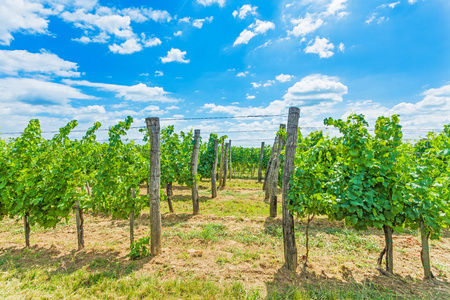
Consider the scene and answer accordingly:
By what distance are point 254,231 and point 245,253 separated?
1.62 m

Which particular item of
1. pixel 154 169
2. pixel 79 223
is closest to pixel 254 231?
pixel 154 169

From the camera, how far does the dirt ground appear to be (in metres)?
4.33

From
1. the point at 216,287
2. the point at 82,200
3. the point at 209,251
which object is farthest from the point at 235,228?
the point at 82,200

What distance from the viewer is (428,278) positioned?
4.42 m

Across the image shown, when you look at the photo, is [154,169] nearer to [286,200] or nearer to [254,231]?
[286,200]

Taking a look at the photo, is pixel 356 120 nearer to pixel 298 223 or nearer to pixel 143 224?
pixel 298 223

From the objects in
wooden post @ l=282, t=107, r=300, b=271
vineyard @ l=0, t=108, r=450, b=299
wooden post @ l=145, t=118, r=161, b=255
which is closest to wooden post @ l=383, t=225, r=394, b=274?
vineyard @ l=0, t=108, r=450, b=299

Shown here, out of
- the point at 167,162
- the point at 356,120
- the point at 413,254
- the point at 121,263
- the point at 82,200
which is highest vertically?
the point at 356,120

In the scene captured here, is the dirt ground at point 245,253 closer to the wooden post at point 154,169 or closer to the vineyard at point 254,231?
the vineyard at point 254,231

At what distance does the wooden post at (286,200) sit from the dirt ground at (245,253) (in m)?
0.29

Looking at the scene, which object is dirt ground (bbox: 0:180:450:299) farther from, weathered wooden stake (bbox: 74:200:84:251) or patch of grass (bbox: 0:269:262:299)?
patch of grass (bbox: 0:269:262:299)

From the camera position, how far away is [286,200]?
4473mm

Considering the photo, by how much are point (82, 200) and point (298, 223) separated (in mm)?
6500

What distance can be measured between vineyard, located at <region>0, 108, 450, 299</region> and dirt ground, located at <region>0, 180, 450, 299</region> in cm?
3
